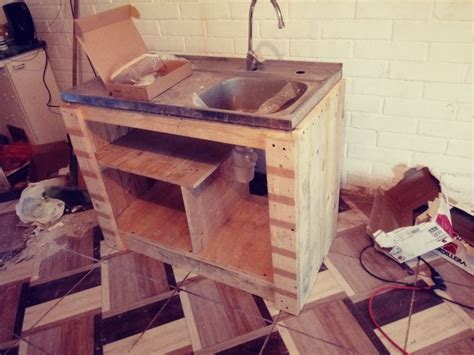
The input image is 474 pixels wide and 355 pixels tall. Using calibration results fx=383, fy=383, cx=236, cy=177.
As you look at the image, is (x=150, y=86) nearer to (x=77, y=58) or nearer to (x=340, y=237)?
(x=340, y=237)

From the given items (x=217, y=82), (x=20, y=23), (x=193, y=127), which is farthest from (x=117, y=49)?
(x=20, y=23)

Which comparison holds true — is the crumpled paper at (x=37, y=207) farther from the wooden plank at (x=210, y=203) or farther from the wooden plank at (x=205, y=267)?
the wooden plank at (x=210, y=203)

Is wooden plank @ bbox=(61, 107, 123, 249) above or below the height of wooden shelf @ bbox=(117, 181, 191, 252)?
above

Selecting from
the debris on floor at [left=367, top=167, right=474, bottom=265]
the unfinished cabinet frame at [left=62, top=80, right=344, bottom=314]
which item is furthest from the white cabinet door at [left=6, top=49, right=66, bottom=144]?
the debris on floor at [left=367, top=167, right=474, bottom=265]

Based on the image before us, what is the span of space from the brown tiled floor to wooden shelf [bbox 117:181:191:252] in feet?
0.41

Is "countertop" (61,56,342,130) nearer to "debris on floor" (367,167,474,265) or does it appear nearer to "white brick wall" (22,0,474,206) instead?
"white brick wall" (22,0,474,206)

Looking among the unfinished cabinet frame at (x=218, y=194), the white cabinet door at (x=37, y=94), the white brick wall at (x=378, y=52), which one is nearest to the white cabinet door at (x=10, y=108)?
the white cabinet door at (x=37, y=94)

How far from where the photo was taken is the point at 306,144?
112 cm

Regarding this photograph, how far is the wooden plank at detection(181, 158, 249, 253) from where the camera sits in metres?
1.44

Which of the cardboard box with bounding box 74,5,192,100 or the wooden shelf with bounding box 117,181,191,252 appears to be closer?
the cardboard box with bounding box 74,5,192,100

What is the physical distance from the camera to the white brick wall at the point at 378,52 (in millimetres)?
1428

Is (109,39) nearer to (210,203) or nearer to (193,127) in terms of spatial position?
(193,127)

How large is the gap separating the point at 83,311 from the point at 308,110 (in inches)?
45.0

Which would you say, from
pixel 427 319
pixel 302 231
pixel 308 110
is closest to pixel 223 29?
pixel 308 110
